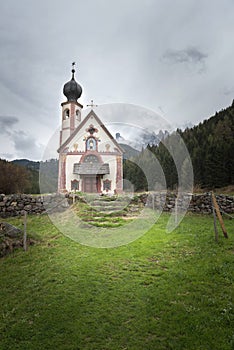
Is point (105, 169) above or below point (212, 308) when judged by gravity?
above

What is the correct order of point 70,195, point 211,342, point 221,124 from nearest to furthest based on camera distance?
point 211,342 → point 70,195 → point 221,124

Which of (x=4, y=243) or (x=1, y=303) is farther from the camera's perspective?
(x=4, y=243)

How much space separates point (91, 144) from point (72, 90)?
9553 millimetres

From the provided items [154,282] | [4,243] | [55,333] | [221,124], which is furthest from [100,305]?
[221,124]

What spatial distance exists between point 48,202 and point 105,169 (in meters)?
12.1

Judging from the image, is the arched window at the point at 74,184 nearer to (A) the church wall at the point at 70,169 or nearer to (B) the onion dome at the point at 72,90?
(A) the church wall at the point at 70,169

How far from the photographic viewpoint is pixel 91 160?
1109 inches

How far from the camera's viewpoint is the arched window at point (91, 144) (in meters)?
28.3

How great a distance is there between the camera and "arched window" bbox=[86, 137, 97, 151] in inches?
1114

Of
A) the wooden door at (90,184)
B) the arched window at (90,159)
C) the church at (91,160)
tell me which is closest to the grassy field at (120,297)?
the wooden door at (90,184)

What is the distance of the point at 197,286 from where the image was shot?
6094 mm

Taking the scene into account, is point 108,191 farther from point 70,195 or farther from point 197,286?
point 197,286

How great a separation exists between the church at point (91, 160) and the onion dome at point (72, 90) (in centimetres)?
625

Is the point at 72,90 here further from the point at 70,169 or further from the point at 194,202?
the point at 194,202
